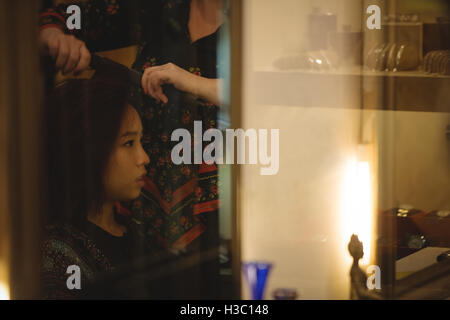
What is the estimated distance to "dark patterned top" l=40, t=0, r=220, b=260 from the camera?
55.5 inches

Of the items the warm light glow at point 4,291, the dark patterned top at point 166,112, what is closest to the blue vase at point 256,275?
the dark patterned top at point 166,112

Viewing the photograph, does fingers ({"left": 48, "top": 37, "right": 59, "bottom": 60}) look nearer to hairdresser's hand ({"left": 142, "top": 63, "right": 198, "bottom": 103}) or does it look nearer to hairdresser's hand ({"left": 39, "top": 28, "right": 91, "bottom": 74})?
hairdresser's hand ({"left": 39, "top": 28, "right": 91, "bottom": 74})

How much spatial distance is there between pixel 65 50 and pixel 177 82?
0.34 metres

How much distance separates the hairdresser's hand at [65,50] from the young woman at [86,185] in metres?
0.07

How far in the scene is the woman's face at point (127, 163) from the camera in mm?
1444

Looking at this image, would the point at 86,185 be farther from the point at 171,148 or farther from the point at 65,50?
the point at 65,50

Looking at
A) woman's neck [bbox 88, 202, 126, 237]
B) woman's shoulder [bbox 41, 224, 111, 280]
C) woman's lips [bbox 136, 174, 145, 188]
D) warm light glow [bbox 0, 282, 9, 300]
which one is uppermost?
woman's lips [bbox 136, 174, 145, 188]

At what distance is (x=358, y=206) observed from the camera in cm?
142

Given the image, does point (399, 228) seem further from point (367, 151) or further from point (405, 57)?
point (405, 57)

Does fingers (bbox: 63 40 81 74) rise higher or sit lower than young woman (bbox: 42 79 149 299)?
higher

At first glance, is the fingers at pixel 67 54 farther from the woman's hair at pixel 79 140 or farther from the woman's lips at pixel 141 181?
the woman's lips at pixel 141 181

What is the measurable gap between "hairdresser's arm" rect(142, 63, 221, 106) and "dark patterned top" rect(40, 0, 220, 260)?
0.01 m

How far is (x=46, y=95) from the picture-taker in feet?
4.74

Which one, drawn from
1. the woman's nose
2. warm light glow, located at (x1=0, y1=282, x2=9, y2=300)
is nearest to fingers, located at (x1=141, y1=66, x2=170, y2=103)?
the woman's nose
